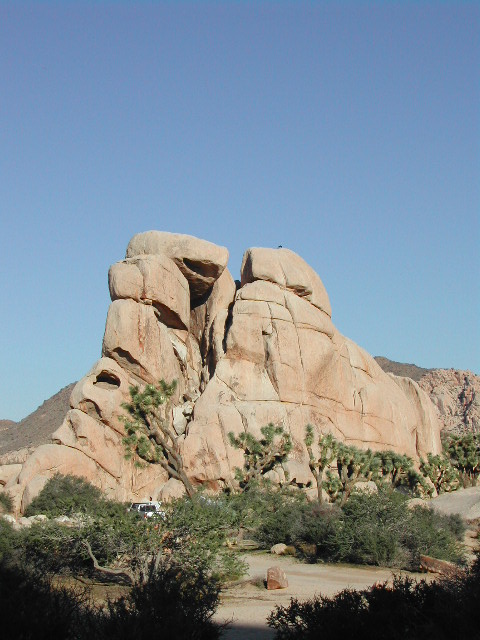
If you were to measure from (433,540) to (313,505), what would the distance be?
6.46 m

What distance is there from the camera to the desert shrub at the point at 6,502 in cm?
3447

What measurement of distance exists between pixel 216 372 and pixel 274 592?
94.6ft

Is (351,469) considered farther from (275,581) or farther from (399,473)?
(275,581)

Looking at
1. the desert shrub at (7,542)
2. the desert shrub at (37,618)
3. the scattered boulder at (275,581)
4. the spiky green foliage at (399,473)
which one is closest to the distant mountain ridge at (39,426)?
the spiky green foliage at (399,473)

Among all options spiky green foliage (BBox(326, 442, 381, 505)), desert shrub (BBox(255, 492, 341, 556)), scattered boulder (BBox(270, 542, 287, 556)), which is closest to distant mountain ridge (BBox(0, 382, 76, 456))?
spiky green foliage (BBox(326, 442, 381, 505))

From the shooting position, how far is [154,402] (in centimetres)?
2683

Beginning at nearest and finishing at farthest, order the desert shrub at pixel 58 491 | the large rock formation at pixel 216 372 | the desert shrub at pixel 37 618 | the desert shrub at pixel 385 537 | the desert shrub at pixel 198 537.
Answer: the desert shrub at pixel 37 618 < the desert shrub at pixel 198 537 < the desert shrub at pixel 385 537 < the desert shrub at pixel 58 491 < the large rock formation at pixel 216 372

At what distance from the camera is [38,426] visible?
8612 cm

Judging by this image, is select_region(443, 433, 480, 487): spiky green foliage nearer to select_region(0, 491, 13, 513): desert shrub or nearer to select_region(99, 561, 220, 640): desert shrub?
select_region(0, 491, 13, 513): desert shrub

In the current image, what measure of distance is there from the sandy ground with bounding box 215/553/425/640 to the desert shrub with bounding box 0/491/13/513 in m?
17.4

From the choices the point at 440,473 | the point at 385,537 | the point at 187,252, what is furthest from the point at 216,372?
the point at 385,537

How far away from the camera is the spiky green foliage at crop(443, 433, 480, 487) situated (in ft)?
151

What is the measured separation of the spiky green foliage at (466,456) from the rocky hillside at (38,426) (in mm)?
41229

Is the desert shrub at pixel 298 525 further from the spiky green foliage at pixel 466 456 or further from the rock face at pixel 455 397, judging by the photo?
the rock face at pixel 455 397
